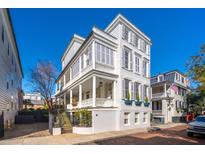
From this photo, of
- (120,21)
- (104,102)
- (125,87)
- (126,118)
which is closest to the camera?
(104,102)

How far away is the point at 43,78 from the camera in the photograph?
32.4 metres

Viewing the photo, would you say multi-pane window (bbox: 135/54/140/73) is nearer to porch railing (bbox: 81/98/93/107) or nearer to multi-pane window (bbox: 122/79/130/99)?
multi-pane window (bbox: 122/79/130/99)

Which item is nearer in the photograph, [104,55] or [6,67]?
[104,55]

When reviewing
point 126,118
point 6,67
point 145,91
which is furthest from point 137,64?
point 6,67

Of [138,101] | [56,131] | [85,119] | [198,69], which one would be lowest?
[56,131]

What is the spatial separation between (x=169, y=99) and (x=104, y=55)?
17273mm

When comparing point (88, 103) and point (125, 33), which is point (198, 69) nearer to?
point (125, 33)

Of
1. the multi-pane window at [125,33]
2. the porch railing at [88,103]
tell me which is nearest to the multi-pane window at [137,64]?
the multi-pane window at [125,33]

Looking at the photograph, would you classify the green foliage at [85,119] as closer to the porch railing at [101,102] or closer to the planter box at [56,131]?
the porch railing at [101,102]

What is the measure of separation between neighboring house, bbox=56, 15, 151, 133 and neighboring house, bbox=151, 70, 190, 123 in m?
8.76

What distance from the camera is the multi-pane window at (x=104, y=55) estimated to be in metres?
15.8

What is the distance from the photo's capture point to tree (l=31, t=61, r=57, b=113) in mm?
32219
